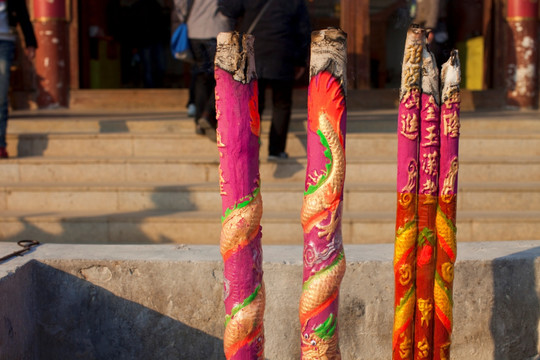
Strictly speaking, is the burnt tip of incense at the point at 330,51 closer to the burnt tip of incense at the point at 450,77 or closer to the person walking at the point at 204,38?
the burnt tip of incense at the point at 450,77

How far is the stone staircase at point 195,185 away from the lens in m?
5.35

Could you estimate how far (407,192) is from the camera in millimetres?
2600

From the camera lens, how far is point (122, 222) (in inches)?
213

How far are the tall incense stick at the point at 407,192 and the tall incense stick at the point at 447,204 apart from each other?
95 mm

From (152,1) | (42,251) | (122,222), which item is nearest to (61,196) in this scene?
(122,222)

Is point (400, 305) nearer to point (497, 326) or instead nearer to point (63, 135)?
point (497, 326)

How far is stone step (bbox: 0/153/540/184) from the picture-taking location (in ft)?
20.0

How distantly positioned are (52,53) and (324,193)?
866 cm

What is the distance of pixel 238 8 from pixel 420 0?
3.19 meters

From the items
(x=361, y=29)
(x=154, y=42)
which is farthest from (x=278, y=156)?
(x=154, y=42)

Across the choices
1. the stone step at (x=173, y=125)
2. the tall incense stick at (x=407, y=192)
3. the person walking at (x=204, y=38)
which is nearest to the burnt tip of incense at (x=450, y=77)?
the tall incense stick at (x=407, y=192)

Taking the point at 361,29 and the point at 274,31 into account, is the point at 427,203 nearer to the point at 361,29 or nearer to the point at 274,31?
the point at 274,31

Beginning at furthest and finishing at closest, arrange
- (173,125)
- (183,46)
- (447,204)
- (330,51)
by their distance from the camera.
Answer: (173,125)
(183,46)
(447,204)
(330,51)

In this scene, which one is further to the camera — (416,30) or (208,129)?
(208,129)
